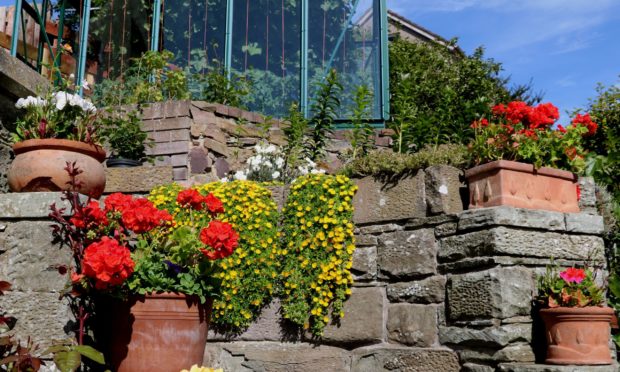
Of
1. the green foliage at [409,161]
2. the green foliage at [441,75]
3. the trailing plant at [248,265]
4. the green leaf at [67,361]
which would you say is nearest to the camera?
the green leaf at [67,361]

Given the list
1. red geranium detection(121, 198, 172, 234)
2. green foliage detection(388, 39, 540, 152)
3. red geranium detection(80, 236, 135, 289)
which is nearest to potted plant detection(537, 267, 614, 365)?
red geranium detection(121, 198, 172, 234)

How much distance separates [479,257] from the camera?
12.5 ft

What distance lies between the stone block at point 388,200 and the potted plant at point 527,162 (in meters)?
0.32

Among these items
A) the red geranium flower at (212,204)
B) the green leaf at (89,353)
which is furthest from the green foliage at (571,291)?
the green leaf at (89,353)

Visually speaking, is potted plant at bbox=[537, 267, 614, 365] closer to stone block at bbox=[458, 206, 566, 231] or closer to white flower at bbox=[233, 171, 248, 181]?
stone block at bbox=[458, 206, 566, 231]

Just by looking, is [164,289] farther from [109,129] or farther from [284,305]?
[109,129]

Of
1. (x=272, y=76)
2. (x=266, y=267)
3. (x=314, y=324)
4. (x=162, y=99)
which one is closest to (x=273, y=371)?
(x=314, y=324)

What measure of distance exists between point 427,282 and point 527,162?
0.95 m

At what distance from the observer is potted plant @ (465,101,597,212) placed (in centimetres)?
395

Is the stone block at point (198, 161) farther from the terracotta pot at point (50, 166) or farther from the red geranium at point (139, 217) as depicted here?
the red geranium at point (139, 217)

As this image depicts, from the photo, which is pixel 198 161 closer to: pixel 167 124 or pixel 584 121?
pixel 167 124

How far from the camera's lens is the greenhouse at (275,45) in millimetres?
6996

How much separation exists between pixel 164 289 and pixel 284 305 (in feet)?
4.89

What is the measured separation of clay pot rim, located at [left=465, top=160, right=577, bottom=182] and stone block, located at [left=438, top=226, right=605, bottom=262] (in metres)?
0.37
